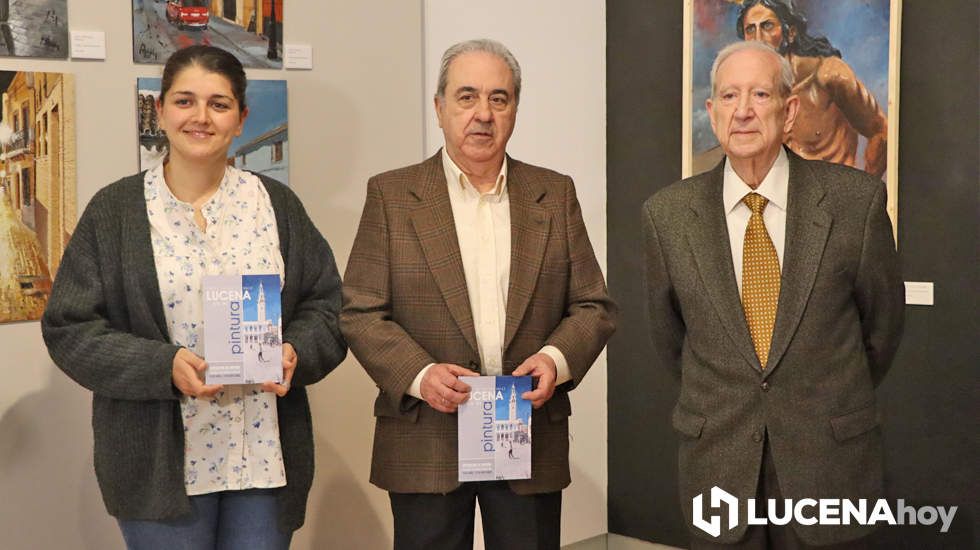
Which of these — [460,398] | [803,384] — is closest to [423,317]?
[460,398]

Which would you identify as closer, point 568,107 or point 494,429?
point 494,429

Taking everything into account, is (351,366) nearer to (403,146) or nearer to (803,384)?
(403,146)

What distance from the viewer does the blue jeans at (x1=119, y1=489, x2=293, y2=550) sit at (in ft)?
9.57

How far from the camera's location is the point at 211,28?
3959mm

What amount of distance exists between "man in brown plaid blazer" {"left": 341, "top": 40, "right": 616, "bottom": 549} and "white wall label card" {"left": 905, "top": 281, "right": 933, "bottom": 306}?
5.63 feet

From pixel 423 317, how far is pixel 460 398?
0.88ft

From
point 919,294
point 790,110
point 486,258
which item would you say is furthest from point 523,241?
point 919,294

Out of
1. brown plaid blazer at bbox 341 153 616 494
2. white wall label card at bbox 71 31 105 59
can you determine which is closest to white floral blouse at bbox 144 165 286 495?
brown plaid blazer at bbox 341 153 616 494

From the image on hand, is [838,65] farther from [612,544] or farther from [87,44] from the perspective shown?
[87,44]

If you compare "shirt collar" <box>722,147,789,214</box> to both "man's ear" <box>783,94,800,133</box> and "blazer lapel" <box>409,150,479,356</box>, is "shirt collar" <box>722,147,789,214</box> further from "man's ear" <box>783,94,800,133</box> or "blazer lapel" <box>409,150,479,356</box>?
"blazer lapel" <box>409,150,479,356</box>

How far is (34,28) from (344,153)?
4.01 feet

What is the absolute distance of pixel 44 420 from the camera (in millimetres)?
3625

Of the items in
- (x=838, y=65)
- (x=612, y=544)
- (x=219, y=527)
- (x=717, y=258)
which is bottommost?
(x=612, y=544)

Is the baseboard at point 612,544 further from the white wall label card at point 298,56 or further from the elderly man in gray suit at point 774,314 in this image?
the white wall label card at point 298,56
